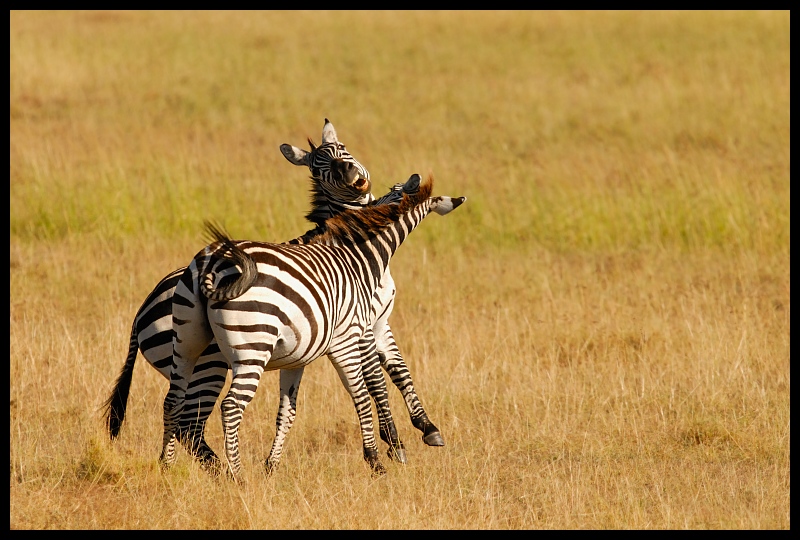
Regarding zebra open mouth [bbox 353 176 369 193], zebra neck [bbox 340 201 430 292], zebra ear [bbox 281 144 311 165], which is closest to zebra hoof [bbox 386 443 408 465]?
zebra neck [bbox 340 201 430 292]

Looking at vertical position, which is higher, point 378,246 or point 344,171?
point 344,171

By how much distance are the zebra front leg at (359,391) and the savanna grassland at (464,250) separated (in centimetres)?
19

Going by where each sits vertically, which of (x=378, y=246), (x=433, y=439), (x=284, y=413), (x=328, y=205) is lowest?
(x=433, y=439)

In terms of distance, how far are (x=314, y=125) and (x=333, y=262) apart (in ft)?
42.9

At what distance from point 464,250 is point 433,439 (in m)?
5.83

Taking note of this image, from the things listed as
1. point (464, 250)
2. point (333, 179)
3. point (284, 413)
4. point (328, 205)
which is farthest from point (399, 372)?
point (464, 250)

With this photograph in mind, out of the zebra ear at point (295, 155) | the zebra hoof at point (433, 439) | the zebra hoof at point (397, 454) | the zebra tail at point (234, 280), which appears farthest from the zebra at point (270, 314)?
the zebra ear at point (295, 155)

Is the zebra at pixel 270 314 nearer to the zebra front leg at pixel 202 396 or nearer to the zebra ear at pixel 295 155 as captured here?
the zebra front leg at pixel 202 396

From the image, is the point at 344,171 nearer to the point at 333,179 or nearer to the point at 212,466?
the point at 333,179

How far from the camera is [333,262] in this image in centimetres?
576

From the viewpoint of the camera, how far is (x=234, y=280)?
505 centimetres

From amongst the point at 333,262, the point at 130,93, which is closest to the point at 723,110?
the point at 130,93

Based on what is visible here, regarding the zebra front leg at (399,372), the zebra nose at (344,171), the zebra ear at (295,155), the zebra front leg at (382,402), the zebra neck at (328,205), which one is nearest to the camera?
the zebra front leg at (382,402)

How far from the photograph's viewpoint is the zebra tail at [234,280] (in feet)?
16.3
